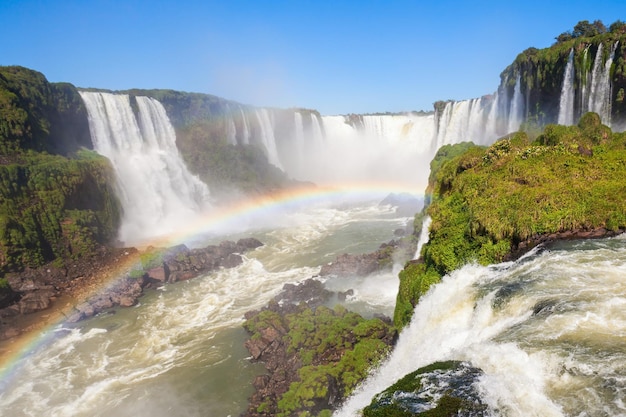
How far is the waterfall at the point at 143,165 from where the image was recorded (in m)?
41.2

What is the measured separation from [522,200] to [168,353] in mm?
16802

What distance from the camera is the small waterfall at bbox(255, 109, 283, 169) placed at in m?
65.8

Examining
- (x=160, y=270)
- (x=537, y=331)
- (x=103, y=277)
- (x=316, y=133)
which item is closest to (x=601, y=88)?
(x=537, y=331)

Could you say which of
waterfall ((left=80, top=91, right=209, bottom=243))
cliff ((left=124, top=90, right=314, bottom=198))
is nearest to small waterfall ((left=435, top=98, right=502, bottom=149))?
cliff ((left=124, top=90, right=314, bottom=198))

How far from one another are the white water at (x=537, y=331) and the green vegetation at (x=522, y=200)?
0.88m

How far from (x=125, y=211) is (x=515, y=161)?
3796 cm

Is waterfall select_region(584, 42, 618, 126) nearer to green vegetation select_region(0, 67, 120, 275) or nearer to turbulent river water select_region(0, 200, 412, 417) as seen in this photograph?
turbulent river water select_region(0, 200, 412, 417)

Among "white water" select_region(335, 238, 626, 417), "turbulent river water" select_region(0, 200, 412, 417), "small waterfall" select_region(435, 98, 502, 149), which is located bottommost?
"turbulent river water" select_region(0, 200, 412, 417)

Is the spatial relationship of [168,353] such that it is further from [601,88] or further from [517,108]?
[517,108]

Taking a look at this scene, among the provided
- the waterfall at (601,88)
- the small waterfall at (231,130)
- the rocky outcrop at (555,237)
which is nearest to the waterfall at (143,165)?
the small waterfall at (231,130)

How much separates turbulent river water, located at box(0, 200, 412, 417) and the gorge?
95 millimetres

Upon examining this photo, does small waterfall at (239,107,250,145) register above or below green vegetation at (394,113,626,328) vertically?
above

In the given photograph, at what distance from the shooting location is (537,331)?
714 cm

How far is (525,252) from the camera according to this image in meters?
11.1
